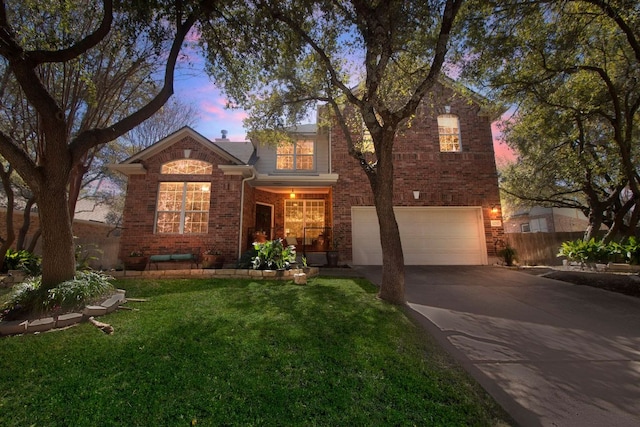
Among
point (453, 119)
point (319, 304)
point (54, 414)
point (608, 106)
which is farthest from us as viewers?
point (453, 119)

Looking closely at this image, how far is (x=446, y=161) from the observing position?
11461 millimetres

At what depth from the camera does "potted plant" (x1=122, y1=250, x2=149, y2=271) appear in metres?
8.89

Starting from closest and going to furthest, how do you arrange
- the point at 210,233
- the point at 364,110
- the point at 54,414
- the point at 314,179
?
the point at 54,414
the point at 364,110
the point at 210,233
the point at 314,179

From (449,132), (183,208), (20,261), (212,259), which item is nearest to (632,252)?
(449,132)

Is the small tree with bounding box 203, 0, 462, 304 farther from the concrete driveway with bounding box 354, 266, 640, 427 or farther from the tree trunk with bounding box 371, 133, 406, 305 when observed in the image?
the concrete driveway with bounding box 354, 266, 640, 427

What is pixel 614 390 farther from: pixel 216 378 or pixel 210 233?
pixel 210 233

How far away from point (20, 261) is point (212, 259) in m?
5.21

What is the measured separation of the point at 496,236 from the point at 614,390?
9.41 m

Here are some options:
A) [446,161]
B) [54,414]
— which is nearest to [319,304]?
[54,414]

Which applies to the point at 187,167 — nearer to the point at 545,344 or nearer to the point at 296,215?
the point at 296,215

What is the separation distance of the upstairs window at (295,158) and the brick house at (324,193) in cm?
5

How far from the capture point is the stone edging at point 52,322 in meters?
3.62

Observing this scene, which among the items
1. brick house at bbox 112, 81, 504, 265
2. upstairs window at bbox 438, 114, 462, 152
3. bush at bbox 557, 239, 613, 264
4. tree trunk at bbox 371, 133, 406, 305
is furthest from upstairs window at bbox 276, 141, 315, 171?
bush at bbox 557, 239, 613, 264

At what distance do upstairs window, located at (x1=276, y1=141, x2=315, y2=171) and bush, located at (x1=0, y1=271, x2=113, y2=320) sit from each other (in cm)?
883
